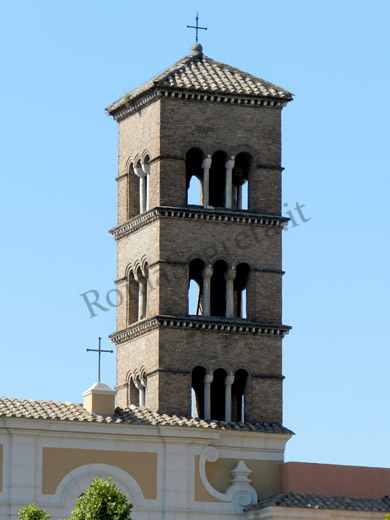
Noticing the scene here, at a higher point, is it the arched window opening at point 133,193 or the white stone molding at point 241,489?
the arched window opening at point 133,193

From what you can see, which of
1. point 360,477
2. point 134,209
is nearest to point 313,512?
point 360,477

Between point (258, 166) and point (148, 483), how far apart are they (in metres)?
9.85

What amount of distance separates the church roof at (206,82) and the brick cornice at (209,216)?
333cm

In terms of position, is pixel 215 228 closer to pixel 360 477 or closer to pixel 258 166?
pixel 258 166

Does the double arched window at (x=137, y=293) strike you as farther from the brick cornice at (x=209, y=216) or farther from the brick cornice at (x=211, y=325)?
the brick cornice at (x=209, y=216)

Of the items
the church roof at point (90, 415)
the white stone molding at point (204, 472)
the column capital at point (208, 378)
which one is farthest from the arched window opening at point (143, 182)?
the white stone molding at point (204, 472)

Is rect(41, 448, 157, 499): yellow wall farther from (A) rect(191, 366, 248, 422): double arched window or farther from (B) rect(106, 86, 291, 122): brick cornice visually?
(B) rect(106, 86, 291, 122): brick cornice

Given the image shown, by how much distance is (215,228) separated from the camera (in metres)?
63.2

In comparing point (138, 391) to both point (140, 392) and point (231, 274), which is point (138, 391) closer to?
point (140, 392)

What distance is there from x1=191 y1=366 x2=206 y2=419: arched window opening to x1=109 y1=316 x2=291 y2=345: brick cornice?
1.27 m

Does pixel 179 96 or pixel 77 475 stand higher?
pixel 179 96

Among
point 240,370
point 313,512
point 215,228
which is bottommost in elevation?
point 313,512

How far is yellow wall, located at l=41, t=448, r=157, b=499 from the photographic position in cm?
5894

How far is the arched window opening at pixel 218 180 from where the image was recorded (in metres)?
64.0
